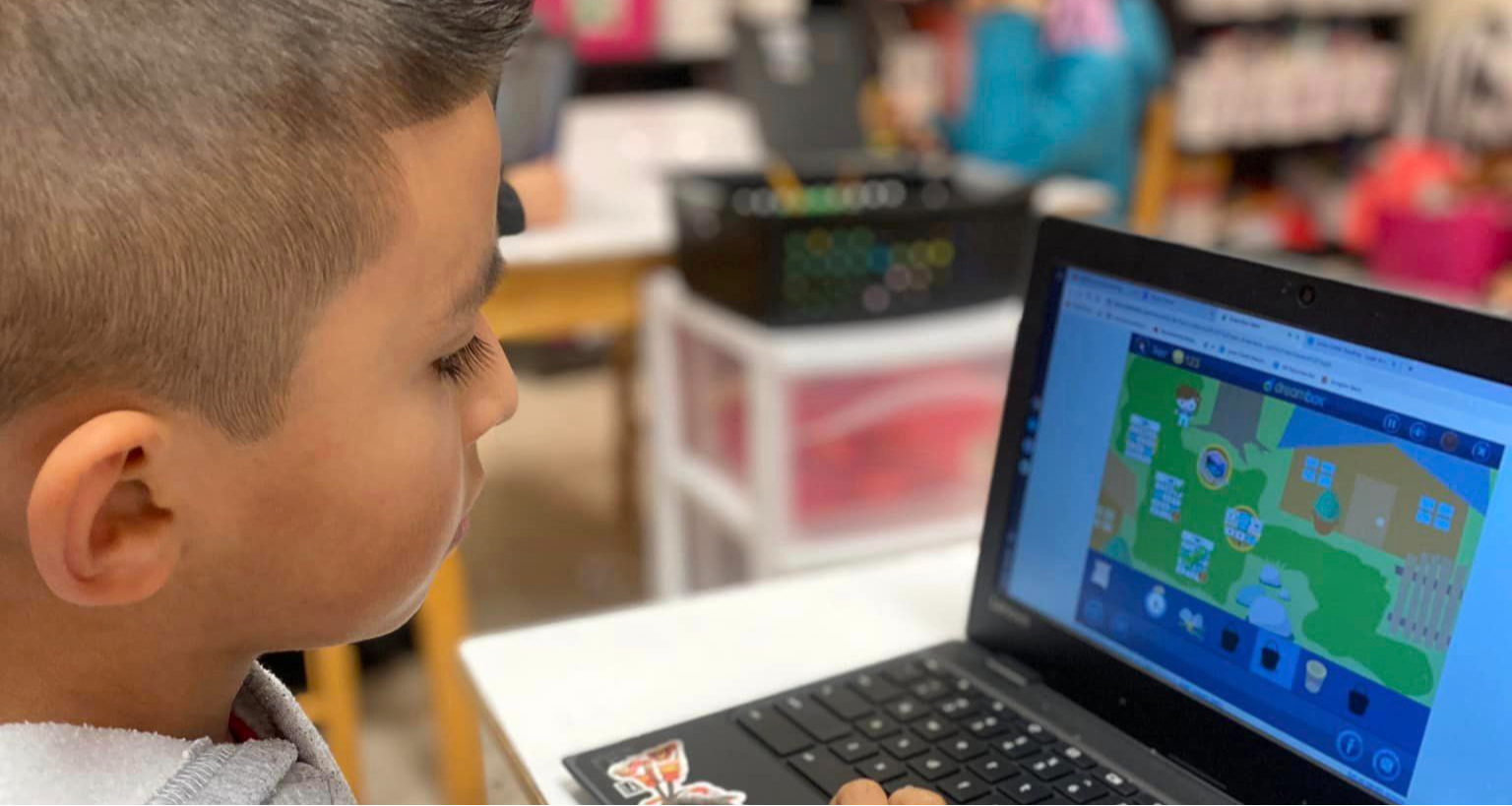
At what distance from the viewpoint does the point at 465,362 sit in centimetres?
52

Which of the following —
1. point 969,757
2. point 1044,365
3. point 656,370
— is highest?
point 1044,365

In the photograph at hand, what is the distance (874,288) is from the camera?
162cm

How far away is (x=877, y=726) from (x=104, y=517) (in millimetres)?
398

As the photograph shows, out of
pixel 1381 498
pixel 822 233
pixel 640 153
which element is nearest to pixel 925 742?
pixel 1381 498

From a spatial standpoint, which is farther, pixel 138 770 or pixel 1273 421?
pixel 1273 421

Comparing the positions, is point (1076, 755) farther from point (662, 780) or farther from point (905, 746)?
point (662, 780)

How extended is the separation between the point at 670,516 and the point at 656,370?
22 cm

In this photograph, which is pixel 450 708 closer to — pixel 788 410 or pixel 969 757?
pixel 788 410

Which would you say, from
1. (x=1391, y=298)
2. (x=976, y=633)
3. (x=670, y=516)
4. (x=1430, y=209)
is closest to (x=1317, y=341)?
(x=1391, y=298)

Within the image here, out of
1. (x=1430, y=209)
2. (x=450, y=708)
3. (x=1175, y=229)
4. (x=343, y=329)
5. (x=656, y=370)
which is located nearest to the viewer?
(x=343, y=329)

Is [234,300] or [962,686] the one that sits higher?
[234,300]

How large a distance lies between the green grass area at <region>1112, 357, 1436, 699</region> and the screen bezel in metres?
0.05

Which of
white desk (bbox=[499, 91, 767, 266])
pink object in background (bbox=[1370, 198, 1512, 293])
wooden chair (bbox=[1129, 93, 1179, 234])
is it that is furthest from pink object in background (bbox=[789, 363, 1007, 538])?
wooden chair (bbox=[1129, 93, 1179, 234])

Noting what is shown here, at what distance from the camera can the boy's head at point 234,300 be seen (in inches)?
16.2
